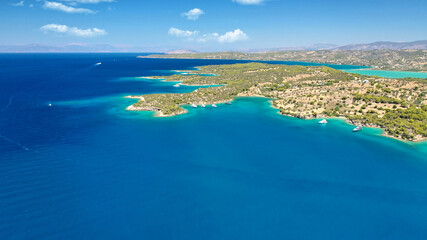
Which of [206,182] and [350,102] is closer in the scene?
[206,182]

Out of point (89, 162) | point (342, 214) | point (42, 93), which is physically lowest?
point (342, 214)

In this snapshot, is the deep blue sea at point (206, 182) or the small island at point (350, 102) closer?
the deep blue sea at point (206, 182)

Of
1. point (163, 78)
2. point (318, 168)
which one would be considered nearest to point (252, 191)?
point (318, 168)

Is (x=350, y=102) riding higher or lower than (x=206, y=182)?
higher

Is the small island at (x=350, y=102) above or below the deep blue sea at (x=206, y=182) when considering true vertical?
above

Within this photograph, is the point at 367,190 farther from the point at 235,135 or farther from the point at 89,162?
the point at 89,162

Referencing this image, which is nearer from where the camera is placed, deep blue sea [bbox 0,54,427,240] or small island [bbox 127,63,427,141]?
deep blue sea [bbox 0,54,427,240]

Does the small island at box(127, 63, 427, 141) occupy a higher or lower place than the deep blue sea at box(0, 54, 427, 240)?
higher

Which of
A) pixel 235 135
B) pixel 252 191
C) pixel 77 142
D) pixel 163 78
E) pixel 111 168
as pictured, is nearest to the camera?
pixel 252 191
